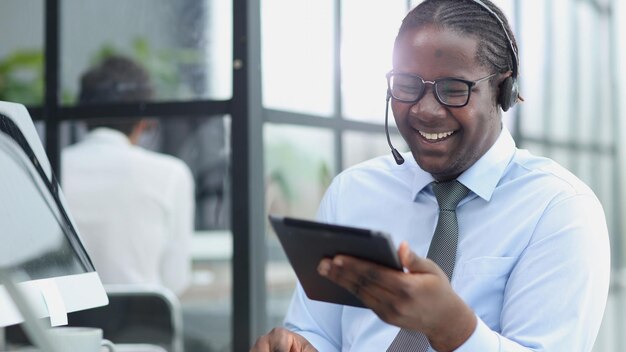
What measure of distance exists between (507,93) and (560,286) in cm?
39

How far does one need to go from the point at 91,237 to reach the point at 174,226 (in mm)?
281

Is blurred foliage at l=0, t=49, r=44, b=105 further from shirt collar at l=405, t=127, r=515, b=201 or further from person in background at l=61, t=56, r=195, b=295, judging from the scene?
shirt collar at l=405, t=127, r=515, b=201

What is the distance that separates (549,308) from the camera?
1583mm

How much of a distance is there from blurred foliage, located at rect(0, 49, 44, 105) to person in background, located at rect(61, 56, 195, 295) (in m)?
0.13

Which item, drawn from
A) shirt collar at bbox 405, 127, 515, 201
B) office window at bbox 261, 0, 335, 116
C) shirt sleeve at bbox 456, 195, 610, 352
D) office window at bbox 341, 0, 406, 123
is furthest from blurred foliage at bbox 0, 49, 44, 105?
shirt sleeve at bbox 456, 195, 610, 352

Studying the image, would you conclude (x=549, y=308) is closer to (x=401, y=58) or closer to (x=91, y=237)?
(x=401, y=58)

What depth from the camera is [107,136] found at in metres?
3.06

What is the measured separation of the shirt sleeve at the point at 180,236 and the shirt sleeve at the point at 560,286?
1.65 metres

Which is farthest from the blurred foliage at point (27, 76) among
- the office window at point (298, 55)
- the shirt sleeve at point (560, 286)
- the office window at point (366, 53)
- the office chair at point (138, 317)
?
the shirt sleeve at point (560, 286)

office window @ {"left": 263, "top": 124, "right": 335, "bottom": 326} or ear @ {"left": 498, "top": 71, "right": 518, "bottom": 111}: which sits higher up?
ear @ {"left": 498, "top": 71, "right": 518, "bottom": 111}

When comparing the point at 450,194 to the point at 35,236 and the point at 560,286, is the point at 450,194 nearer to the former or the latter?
the point at 560,286

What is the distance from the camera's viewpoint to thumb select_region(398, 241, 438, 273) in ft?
4.26

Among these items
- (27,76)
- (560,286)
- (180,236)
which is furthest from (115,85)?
(560,286)

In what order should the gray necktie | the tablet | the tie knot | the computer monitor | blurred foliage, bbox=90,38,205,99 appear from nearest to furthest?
the tablet, the computer monitor, the gray necktie, the tie knot, blurred foliage, bbox=90,38,205,99
